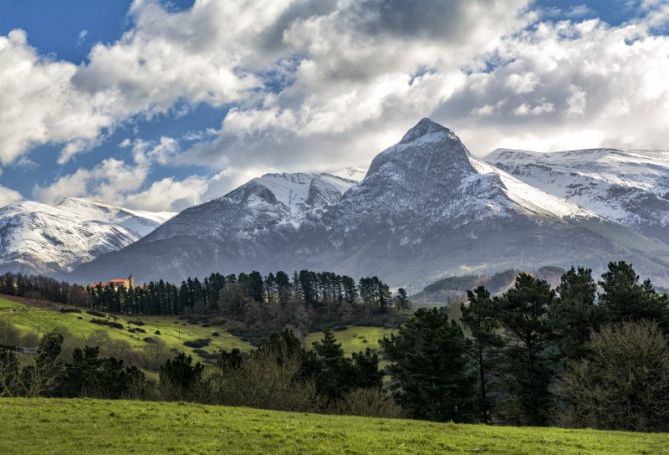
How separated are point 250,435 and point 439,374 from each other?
4263 centimetres

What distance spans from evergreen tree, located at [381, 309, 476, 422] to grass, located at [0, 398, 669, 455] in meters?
28.0

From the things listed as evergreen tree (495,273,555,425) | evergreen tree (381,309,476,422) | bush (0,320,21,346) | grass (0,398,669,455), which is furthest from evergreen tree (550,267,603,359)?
bush (0,320,21,346)

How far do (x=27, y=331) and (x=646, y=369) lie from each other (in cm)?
18928

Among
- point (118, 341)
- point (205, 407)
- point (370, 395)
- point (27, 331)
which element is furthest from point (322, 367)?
point (27, 331)

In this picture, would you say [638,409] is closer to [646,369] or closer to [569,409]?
[646,369]

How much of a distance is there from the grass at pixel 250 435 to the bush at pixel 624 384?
1705 cm

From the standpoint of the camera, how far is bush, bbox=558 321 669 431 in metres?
58.9

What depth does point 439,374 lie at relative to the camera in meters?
74.8

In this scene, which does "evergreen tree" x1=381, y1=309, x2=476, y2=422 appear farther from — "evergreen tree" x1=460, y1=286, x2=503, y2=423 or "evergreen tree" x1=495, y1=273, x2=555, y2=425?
"evergreen tree" x1=495, y1=273, x2=555, y2=425

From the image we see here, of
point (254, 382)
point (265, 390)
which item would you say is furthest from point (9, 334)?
point (265, 390)

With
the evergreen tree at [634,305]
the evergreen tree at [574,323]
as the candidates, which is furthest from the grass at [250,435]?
the evergreen tree at [634,305]

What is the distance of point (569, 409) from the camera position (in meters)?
72.2

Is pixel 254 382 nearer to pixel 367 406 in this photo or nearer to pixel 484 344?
pixel 367 406

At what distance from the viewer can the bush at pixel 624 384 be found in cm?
5888
